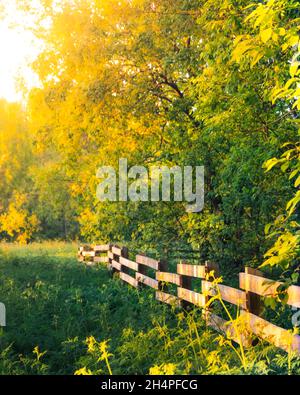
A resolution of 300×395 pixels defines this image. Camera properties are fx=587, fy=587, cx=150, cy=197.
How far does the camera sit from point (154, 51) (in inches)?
597

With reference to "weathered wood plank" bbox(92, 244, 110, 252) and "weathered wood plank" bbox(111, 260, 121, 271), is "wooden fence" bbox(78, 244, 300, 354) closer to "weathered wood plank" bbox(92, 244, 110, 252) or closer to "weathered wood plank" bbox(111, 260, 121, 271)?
"weathered wood plank" bbox(111, 260, 121, 271)

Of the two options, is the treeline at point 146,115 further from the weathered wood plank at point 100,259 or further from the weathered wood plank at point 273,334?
the weathered wood plank at point 273,334

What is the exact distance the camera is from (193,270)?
9688mm

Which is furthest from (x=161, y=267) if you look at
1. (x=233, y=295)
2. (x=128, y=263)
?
(x=233, y=295)

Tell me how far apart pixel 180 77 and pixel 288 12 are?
741 centimetres

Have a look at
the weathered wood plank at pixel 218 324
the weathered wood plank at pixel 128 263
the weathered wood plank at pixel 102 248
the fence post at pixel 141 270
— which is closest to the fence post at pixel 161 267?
the fence post at pixel 141 270

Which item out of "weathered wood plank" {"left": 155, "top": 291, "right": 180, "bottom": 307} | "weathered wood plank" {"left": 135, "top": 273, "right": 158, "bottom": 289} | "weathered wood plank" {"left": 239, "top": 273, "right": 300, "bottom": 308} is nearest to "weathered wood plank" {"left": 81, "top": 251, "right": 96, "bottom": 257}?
"weathered wood plank" {"left": 135, "top": 273, "right": 158, "bottom": 289}

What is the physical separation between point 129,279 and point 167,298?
11.1 ft

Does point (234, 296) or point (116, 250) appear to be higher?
point (234, 296)
